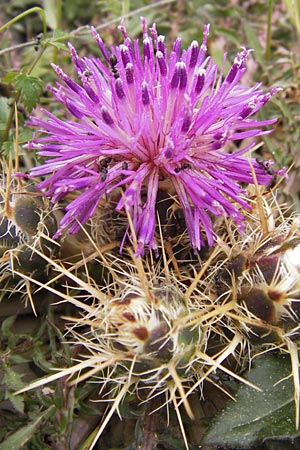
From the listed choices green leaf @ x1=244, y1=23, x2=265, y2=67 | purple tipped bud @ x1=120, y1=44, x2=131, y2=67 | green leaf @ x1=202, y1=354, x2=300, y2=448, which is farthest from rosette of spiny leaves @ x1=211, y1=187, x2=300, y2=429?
green leaf @ x1=244, y1=23, x2=265, y2=67

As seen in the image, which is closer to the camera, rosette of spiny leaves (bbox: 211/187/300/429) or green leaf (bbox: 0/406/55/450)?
rosette of spiny leaves (bbox: 211/187/300/429)

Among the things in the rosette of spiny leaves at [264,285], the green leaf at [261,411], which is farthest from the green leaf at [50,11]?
the green leaf at [261,411]

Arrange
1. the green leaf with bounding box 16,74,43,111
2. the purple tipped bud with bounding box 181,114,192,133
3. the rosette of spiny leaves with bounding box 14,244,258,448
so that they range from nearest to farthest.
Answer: the rosette of spiny leaves with bounding box 14,244,258,448, the purple tipped bud with bounding box 181,114,192,133, the green leaf with bounding box 16,74,43,111

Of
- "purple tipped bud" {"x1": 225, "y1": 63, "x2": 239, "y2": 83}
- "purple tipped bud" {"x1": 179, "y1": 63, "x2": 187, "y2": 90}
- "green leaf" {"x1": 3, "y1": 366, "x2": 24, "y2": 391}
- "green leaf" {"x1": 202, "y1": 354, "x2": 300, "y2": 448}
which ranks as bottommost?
"green leaf" {"x1": 202, "y1": 354, "x2": 300, "y2": 448}

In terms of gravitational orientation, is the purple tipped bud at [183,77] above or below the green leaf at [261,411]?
above

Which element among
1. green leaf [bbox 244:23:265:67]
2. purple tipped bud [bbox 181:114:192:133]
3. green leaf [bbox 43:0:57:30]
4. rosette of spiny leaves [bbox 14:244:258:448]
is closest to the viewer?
rosette of spiny leaves [bbox 14:244:258:448]

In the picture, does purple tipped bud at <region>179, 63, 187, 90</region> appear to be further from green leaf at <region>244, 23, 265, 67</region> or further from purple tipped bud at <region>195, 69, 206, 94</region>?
green leaf at <region>244, 23, 265, 67</region>

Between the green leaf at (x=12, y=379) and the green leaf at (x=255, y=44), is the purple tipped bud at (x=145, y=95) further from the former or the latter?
the green leaf at (x=255, y=44)

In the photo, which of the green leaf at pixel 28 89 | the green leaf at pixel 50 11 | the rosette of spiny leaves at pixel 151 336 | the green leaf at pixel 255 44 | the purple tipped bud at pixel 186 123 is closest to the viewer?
the rosette of spiny leaves at pixel 151 336
